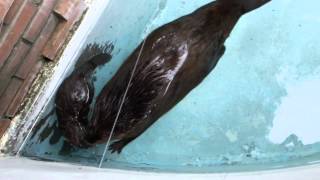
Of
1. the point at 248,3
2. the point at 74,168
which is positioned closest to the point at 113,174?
the point at 74,168

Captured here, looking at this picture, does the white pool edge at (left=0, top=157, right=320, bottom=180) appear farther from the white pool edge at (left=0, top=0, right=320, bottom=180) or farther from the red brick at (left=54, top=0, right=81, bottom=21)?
the red brick at (left=54, top=0, right=81, bottom=21)

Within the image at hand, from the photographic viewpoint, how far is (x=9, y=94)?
8.58 feet

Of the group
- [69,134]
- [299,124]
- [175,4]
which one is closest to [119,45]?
[175,4]

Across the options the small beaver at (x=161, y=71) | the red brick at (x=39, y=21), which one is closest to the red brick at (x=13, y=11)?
the red brick at (x=39, y=21)

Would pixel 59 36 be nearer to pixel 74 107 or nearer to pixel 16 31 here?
pixel 16 31

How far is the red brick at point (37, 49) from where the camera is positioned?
2627 mm

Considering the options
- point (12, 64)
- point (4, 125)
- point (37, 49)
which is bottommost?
point (4, 125)

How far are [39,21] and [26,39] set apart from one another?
12 cm

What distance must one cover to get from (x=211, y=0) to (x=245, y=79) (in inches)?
20.5

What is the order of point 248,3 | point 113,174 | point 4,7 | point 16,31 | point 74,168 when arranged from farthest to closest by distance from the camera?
point 248,3 < point 16,31 < point 4,7 < point 74,168 < point 113,174

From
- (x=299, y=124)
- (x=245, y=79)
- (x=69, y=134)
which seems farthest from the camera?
(x=245, y=79)

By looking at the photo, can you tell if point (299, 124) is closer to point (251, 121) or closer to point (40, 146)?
point (251, 121)

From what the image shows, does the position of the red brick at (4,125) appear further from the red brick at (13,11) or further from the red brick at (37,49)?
the red brick at (13,11)

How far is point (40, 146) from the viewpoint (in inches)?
110
